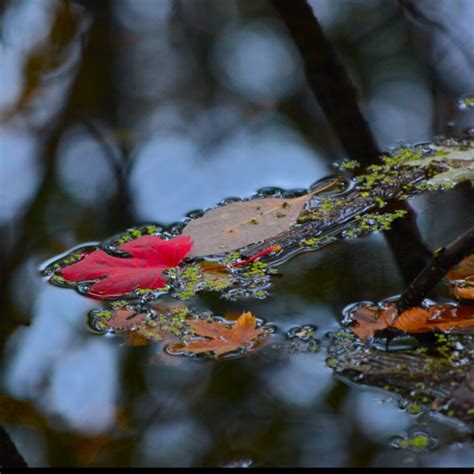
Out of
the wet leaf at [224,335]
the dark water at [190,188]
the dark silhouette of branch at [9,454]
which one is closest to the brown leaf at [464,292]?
the dark water at [190,188]

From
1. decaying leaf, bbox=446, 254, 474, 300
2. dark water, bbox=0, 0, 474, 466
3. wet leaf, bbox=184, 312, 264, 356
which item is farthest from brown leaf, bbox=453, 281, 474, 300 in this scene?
wet leaf, bbox=184, 312, 264, 356

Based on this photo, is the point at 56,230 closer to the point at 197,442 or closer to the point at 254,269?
the point at 254,269

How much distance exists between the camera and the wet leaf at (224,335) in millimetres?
1135

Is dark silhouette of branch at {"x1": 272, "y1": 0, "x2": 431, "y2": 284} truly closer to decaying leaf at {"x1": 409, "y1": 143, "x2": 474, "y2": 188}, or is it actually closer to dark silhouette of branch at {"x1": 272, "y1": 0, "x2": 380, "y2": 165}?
dark silhouette of branch at {"x1": 272, "y1": 0, "x2": 380, "y2": 165}

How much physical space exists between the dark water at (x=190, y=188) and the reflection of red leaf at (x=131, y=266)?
57mm

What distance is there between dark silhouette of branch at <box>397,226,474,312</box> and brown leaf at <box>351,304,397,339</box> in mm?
20

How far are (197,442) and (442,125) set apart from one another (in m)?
1.08

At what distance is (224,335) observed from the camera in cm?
116

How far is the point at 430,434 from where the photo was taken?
939mm

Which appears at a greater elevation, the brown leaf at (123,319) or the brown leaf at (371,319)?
the brown leaf at (123,319)

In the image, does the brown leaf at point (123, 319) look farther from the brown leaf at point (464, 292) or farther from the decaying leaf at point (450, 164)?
the decaying leaf at point (450, 164)

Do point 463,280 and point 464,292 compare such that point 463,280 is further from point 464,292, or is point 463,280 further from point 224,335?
point 224,335

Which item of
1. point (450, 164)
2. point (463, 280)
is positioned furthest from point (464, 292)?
point (450, 164)

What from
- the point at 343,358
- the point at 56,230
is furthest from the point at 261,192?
the point at 343,358
